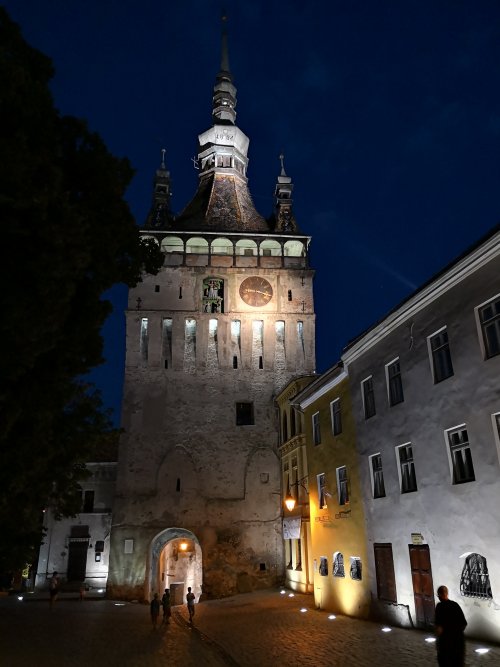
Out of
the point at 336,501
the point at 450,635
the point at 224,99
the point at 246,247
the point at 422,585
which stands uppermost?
the point at 224,99

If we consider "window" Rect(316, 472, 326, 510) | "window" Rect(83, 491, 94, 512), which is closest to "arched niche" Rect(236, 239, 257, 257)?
"window" Rect(316, 472, 326, 510)

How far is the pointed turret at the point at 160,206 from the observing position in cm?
3955

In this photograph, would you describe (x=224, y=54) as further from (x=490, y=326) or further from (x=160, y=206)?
(x=490, y=326)

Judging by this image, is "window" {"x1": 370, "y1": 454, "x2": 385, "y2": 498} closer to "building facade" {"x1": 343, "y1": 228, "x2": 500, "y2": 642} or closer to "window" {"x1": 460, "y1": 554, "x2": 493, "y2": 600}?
"building facade" {"x1": 343, "y1": 228, "x2": 500, "y2": 642}

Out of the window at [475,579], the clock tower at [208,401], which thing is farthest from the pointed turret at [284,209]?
the window at [475,579]

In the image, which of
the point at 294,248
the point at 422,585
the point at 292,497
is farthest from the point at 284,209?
the point at 422,585

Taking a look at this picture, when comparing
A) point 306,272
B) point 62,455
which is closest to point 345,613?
point 62,455

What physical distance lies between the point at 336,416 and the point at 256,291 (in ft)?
54.3

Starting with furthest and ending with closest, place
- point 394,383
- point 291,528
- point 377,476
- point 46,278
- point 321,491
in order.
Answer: point 291,528 < point 321,491 < point 377,476 < point 394,383 < point 46,278

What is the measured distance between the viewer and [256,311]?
117 ft

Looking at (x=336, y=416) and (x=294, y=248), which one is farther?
(x=294, y=248)

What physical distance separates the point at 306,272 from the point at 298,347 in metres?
5.51

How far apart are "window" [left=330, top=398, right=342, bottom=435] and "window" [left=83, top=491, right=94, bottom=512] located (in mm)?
23829

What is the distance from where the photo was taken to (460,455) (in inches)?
529
